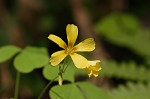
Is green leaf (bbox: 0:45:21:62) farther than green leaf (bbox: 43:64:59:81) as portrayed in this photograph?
Yes

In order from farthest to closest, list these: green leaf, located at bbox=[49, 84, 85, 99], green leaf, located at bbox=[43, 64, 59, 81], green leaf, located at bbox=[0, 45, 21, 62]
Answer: green leaf, located at bbox=[0, 45, 21, 62] < green leaf, located at bbox=[43, 64, 59, 81] < green leaf, located at bbox=[49, 84, 85, 99]

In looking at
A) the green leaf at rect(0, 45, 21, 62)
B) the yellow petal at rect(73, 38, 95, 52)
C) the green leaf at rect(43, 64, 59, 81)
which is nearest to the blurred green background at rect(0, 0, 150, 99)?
the green leaf at rect(0, 45, 21, 62)

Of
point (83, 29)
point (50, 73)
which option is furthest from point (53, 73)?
point (83, 29)

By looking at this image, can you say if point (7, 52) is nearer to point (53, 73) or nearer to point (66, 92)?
point (53, 73)

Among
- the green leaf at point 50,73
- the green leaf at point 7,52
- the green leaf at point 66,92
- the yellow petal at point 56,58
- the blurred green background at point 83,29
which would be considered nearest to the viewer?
the yellow petal at point 56,58

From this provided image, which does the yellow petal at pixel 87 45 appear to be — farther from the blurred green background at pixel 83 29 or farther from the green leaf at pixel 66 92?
the blurred green background at pixel 83 29

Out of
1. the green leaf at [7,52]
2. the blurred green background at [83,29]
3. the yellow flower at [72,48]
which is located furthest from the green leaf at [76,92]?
the blurred green background at [83,29]

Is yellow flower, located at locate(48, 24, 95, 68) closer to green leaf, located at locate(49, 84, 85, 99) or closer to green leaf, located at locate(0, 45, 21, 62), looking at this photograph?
green leaf, located at locate(49, 84, 85, 99)
